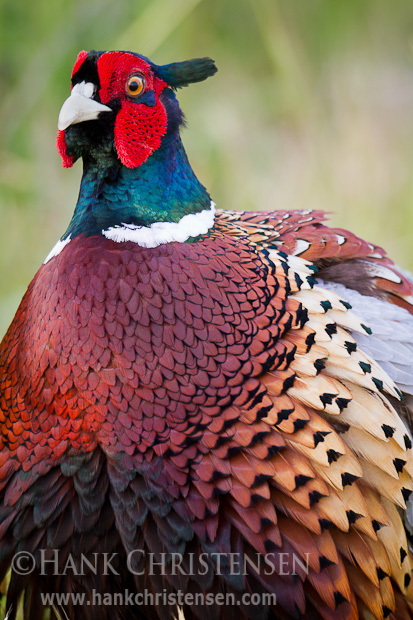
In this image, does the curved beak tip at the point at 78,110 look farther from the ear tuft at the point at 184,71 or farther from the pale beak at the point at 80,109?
the ear tuft at the point at 184,71

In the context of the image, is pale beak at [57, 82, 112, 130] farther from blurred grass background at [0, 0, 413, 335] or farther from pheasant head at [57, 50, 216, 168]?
blurred grass background at [0, 0, 413, 335]

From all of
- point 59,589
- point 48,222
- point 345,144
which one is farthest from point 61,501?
point 345,144

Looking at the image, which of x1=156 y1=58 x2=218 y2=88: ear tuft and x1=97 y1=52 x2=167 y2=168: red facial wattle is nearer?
x1=97 y1=52 x2=167 y2=168: red facial wattle

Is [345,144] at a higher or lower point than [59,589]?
higher

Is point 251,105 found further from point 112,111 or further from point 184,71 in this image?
point 112,111

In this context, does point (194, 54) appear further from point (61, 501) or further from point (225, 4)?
point (61, 501)

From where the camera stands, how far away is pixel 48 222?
4492 mm

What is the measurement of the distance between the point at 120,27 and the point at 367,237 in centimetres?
189

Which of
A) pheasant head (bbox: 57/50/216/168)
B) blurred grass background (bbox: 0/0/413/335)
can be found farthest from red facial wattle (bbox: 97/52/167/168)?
blurred grass background (bbox: 0/0/413/335)

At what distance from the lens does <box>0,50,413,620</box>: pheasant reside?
1821 mm

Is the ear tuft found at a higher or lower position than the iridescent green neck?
higher

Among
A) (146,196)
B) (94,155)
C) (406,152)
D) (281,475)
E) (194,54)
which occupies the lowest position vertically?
(281,475)

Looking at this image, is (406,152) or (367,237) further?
(406,152)

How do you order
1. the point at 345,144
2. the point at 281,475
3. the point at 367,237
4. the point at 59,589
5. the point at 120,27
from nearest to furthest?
the point at 281,475 → the point at 59,589 → the point at 120,27 → the point at 367,237 → the point at 345,144
